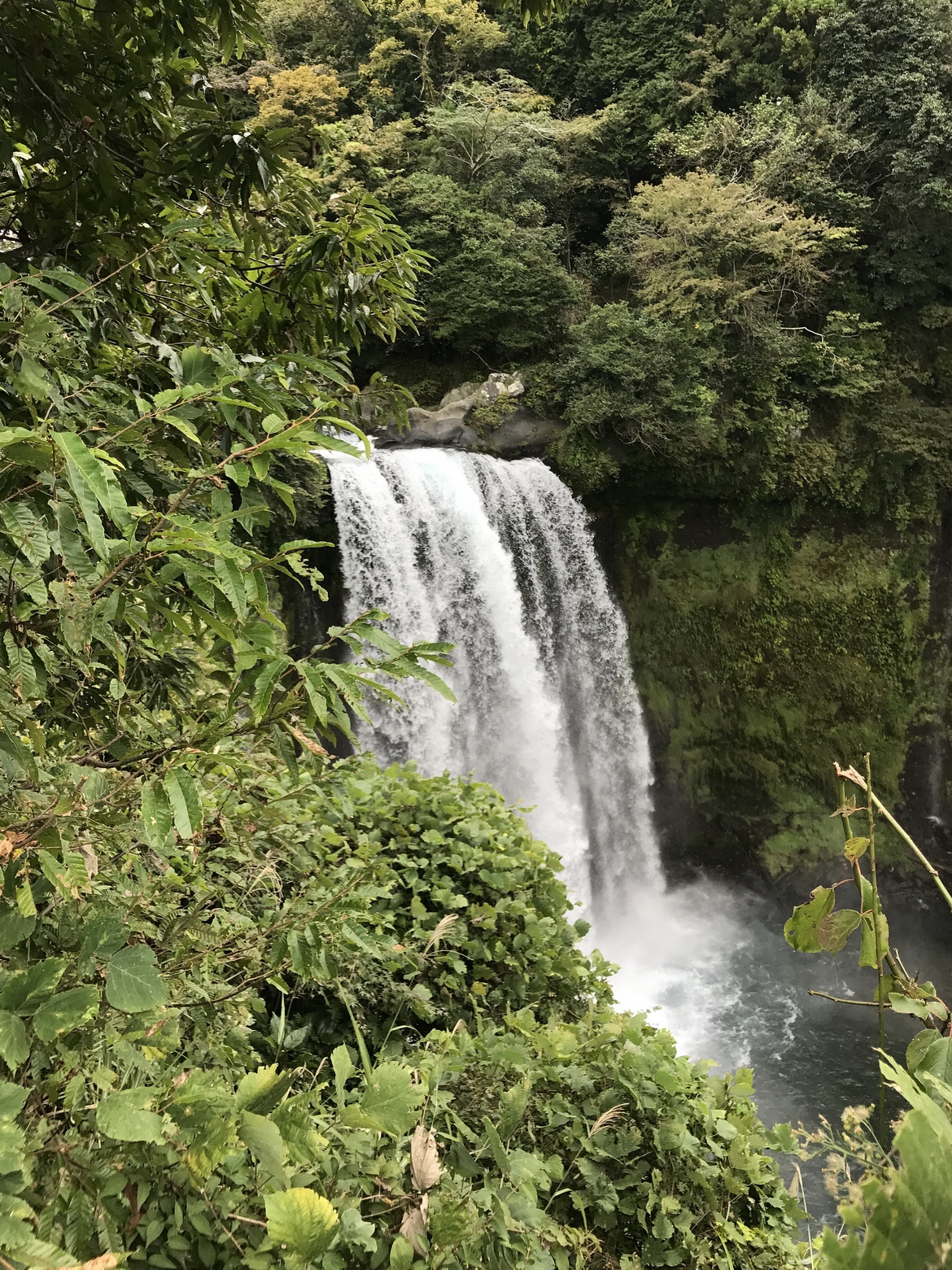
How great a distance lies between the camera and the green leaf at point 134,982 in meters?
0.88

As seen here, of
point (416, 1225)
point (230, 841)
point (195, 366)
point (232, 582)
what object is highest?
point (195, 366)

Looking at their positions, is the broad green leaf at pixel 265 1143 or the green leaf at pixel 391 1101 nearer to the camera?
the broad green leaf at pixel 265 1143

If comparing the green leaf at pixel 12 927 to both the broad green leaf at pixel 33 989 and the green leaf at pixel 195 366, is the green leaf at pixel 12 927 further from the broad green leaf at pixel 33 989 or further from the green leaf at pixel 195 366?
the green leaf at pixel 195 366

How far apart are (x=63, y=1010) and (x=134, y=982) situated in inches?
3.4

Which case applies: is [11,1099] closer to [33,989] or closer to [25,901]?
[33,989]

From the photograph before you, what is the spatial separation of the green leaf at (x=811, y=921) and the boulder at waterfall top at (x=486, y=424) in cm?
885

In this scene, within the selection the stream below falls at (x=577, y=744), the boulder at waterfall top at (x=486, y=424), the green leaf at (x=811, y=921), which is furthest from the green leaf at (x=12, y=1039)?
the boulder at waterfall top at (x=486, y=424)

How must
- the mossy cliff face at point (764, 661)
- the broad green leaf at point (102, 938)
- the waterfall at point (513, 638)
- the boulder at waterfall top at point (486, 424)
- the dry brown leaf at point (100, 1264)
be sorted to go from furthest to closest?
1. the mossy cliff face at point (764, 661)
2. the boulder at waterfall top at point (486, 424)
3. the waterfall at point (513, 638)
4. the broad green leaf at point (102, 938)
5. the dry brown leaf at point (100, 1264)

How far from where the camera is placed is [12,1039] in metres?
0.81

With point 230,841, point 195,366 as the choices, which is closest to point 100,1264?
point 230,841

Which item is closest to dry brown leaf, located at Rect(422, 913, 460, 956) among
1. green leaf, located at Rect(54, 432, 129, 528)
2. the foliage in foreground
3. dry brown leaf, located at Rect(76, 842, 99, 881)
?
the foliage in foreground

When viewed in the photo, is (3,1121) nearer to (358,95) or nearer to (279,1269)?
(279,1269)

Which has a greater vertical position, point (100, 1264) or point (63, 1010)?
point (63, 1010)

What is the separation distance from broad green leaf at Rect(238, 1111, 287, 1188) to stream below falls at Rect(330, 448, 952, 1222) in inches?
264
